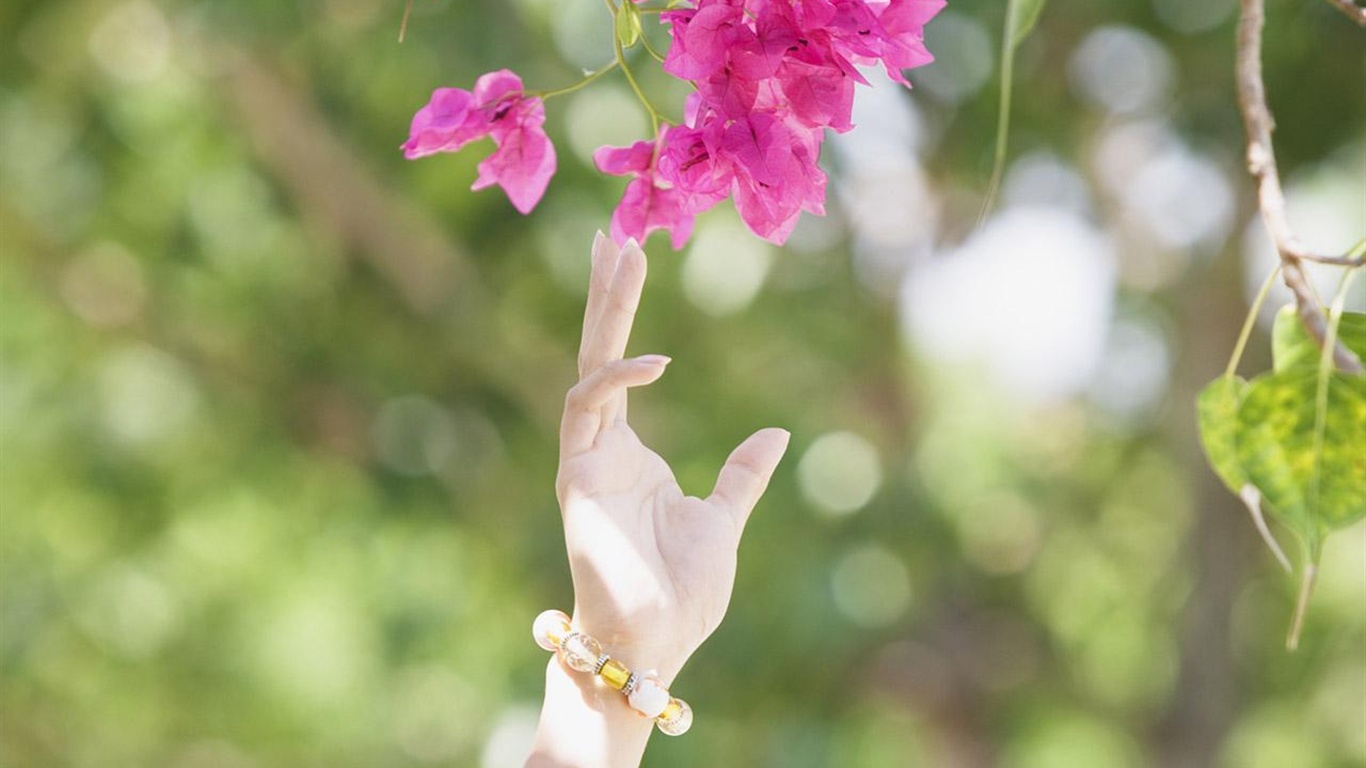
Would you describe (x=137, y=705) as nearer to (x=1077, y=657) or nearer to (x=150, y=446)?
(x=150, y=446)

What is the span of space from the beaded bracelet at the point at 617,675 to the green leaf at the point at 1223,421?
0.22 m

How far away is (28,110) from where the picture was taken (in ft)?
11.5

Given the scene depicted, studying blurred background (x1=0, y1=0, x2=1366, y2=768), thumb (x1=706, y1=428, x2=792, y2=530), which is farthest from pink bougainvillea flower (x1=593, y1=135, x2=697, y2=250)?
blurred background (x1=0, y1=0, x2=1366, y2=768)

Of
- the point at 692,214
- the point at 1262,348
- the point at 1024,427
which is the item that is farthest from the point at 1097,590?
the point at 692,214

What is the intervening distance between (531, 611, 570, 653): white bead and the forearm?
0.01m

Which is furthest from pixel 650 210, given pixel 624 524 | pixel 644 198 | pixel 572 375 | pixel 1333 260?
pixel 572 375

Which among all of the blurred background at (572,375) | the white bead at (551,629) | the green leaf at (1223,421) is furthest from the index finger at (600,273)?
the blurred background at (572,375)

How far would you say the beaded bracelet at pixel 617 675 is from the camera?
60 centimetres

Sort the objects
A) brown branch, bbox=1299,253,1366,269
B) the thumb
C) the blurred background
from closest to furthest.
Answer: brown branch, bbox=1299,253,1366,269 < the thumb < the blurred background

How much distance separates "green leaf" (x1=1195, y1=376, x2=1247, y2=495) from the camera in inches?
20.1

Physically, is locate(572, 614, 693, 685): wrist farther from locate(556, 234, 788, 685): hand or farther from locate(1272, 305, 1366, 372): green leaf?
locate(1272, 305, 1366, 372): green leaf

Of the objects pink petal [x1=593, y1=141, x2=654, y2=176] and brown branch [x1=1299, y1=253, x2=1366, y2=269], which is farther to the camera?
pink petal [x1=593, y1=141, x2=654, y2=176]

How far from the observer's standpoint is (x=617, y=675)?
60 cm

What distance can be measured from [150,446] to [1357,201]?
10.5 feet
